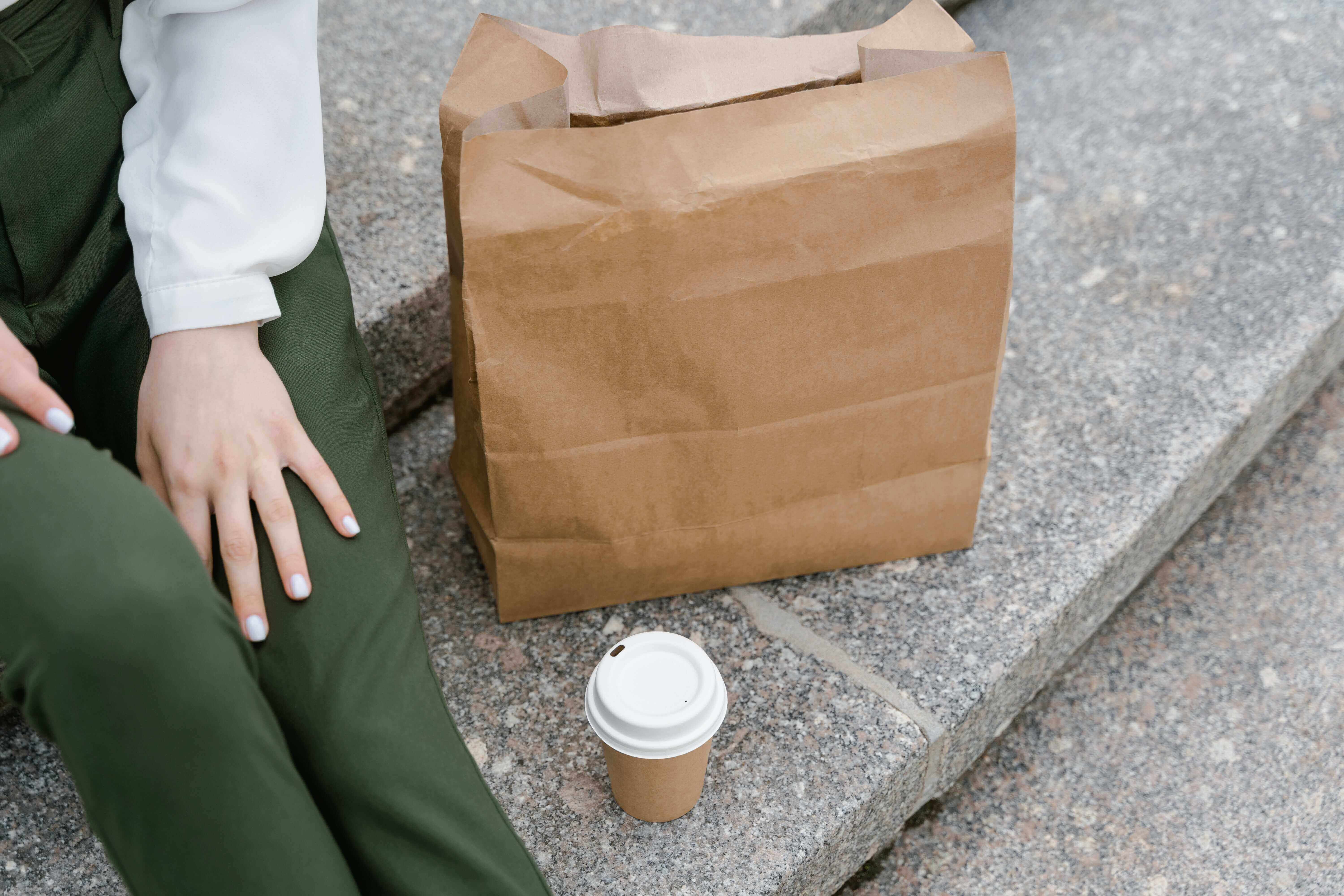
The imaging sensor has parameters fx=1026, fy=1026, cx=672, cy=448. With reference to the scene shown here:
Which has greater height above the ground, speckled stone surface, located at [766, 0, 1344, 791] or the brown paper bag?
the brown paper bag

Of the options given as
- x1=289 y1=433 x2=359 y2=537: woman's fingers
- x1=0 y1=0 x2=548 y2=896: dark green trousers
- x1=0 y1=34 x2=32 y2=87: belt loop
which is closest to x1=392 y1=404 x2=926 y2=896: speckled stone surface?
x1=0 y1=0 x2=548 y2=896: dark green trousers

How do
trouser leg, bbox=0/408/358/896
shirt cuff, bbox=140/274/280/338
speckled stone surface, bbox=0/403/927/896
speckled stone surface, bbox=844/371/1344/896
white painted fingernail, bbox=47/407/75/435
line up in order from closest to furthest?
trouser leg, bbox=0/408/358/896 < white painted fingernail, bbox=47/407/75/435 < shirt cuff, bbox=140/274/280/338 < speckled stone surface, bbox=0/403/927/896 < speckled stone surface, bbox=844/371/1344/896

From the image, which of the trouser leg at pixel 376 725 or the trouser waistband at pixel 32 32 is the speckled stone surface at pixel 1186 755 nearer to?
the trouser leg at pixel 376 725

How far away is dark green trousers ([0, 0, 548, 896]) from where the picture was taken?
63 cm

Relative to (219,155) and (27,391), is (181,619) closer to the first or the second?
(27,391)

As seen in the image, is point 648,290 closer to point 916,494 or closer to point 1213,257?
point 916,494

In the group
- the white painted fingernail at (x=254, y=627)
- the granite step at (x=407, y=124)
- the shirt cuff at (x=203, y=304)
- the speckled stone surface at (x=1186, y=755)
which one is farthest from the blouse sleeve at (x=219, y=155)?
the speckled stone surface at (x=1186, y=755)

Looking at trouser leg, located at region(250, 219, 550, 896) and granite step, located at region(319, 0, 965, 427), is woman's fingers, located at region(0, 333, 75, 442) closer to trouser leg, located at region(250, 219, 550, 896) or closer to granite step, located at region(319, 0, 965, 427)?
trouser leg, located at region(250, 219, 550, 896)

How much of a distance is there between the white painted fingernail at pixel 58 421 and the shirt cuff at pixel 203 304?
0.13 m

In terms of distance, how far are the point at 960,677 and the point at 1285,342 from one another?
2.44 feet

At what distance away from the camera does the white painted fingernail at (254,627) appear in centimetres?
76

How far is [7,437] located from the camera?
0.66m

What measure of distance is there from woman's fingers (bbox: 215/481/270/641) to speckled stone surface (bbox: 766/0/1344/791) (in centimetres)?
63

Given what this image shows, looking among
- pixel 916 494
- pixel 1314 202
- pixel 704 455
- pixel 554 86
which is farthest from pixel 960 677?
pixel 1314 202
